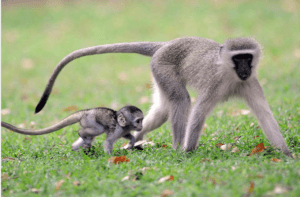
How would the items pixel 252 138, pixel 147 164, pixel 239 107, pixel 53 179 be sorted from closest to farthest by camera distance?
1. pixel 53 179
2. pixel 147 164
3. pixel 252 138
4. pixel 239 107

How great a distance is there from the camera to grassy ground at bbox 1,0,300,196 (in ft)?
14.2

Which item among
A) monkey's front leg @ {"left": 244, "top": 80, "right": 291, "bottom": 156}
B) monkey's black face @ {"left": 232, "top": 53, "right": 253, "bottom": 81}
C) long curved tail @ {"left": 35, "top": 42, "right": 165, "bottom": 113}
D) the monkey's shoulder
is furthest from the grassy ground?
long curved tail @ {"left": 35, "top": 42, "right": 165, "bottom": 113}

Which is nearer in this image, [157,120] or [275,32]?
[157,120]

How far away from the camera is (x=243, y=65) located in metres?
5.03

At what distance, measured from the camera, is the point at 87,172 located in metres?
4.79

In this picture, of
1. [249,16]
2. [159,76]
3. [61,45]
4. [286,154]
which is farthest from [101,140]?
[249,16]

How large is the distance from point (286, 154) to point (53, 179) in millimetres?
3142

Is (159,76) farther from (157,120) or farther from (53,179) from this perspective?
(53,179)

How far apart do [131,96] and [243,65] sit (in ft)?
19.9

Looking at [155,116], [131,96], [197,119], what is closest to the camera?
[197,119]

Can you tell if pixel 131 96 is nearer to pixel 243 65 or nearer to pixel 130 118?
pixel 130 118

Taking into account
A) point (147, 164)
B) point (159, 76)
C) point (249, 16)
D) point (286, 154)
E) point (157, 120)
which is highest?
point (249, 16)

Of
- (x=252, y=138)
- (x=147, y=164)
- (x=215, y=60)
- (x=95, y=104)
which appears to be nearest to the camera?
(x=147, y=164)

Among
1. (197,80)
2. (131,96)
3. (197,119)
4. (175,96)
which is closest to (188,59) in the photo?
(197,80)
